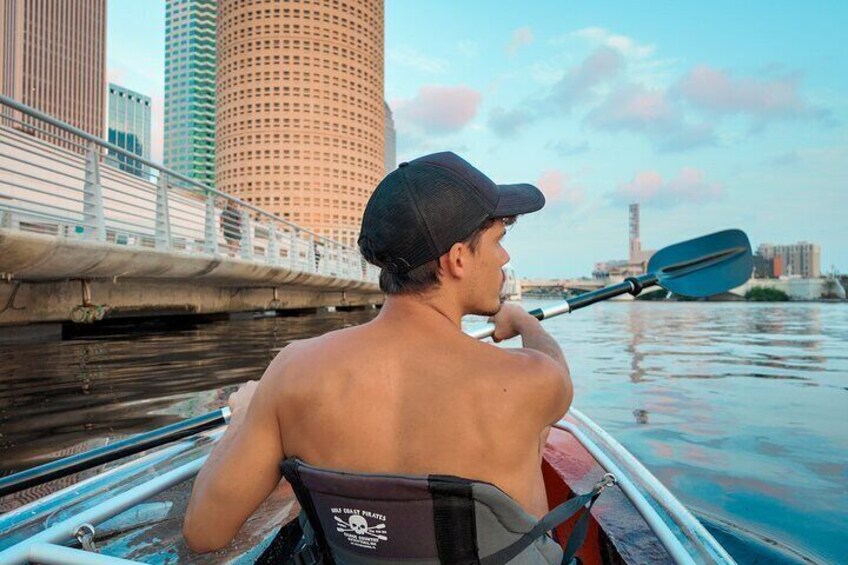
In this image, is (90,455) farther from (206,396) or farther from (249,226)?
(249,226)

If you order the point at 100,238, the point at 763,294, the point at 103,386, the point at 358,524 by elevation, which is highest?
the point at 100,238

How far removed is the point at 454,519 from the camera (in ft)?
3.45

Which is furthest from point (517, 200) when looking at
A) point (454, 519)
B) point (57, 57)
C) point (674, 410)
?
point (57, 57)

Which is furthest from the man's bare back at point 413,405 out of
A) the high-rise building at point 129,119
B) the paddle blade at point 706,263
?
the high-rise building at point 129,119

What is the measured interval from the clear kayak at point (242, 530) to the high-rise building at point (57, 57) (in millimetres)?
129670

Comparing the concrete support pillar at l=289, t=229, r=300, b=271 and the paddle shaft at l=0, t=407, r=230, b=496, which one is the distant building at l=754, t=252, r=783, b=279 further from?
the paddle shaft at l=0, t=407, r=230, b=496

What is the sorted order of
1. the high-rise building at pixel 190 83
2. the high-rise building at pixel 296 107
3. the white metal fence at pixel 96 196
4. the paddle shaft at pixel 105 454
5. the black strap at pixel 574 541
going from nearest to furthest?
the black strap at pixel 574 541, the paddle shaft at pixel 105 454, the white metal fence at pixel 96 196, the high-rise building at pixel 296 107, the high-rise building at pixel 190 83

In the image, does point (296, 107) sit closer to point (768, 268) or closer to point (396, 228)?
point (768, 268)

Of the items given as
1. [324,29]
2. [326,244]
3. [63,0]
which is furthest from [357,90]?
[326,244]

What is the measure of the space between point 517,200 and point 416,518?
706 millimetres

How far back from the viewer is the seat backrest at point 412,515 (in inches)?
40.5

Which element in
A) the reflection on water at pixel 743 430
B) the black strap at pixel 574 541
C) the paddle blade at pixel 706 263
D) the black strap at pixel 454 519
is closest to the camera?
the black strap at pixel 454 519

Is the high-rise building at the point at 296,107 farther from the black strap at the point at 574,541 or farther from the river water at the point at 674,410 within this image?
the black strap at the point at 574,541

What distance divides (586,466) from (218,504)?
150cm
